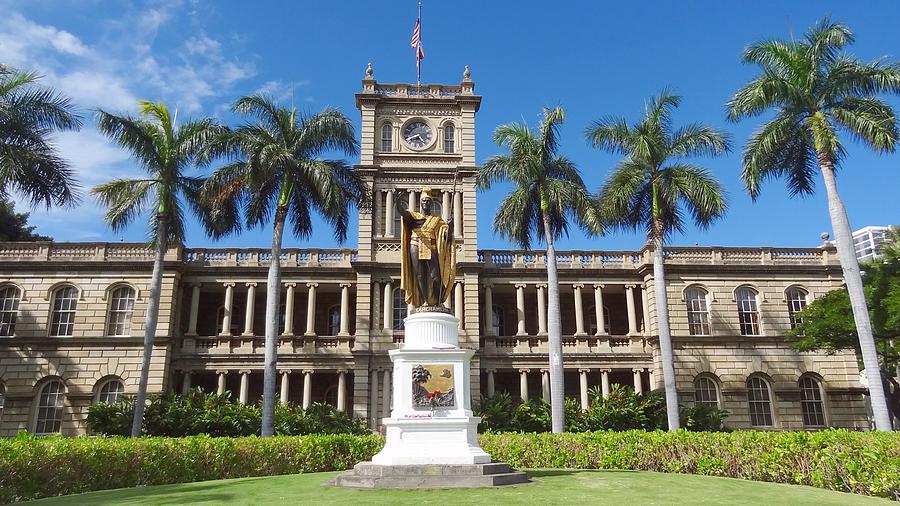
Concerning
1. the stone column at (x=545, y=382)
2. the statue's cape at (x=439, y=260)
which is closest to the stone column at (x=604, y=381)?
the stone column at (x=545, y=382)

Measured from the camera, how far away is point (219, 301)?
3225cm

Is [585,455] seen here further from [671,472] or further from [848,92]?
[848,92]

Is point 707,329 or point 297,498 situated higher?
point 707,329

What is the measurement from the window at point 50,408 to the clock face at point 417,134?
1894cm

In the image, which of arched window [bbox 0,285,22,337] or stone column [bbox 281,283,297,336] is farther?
stone column [bbox 281,283,297,336]

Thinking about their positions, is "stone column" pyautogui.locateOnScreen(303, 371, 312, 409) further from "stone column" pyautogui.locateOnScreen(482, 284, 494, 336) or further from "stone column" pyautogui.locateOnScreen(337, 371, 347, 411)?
"stone column" pyautogui.locateOnScreen(482, 284, 494, 336)

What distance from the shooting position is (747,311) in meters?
30.3

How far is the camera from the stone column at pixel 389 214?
29.9m

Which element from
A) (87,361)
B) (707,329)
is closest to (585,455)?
(707,329)

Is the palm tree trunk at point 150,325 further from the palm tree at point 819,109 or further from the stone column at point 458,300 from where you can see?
the palm tree at point 819,109

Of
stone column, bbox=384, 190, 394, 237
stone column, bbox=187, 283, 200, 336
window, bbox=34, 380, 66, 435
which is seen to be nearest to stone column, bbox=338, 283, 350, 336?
stone column, bbox=384, 190, 394, 237

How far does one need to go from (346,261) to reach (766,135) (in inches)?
729

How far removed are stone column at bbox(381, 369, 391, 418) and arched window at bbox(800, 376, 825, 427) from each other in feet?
61.1

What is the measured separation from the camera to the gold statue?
12.4m
